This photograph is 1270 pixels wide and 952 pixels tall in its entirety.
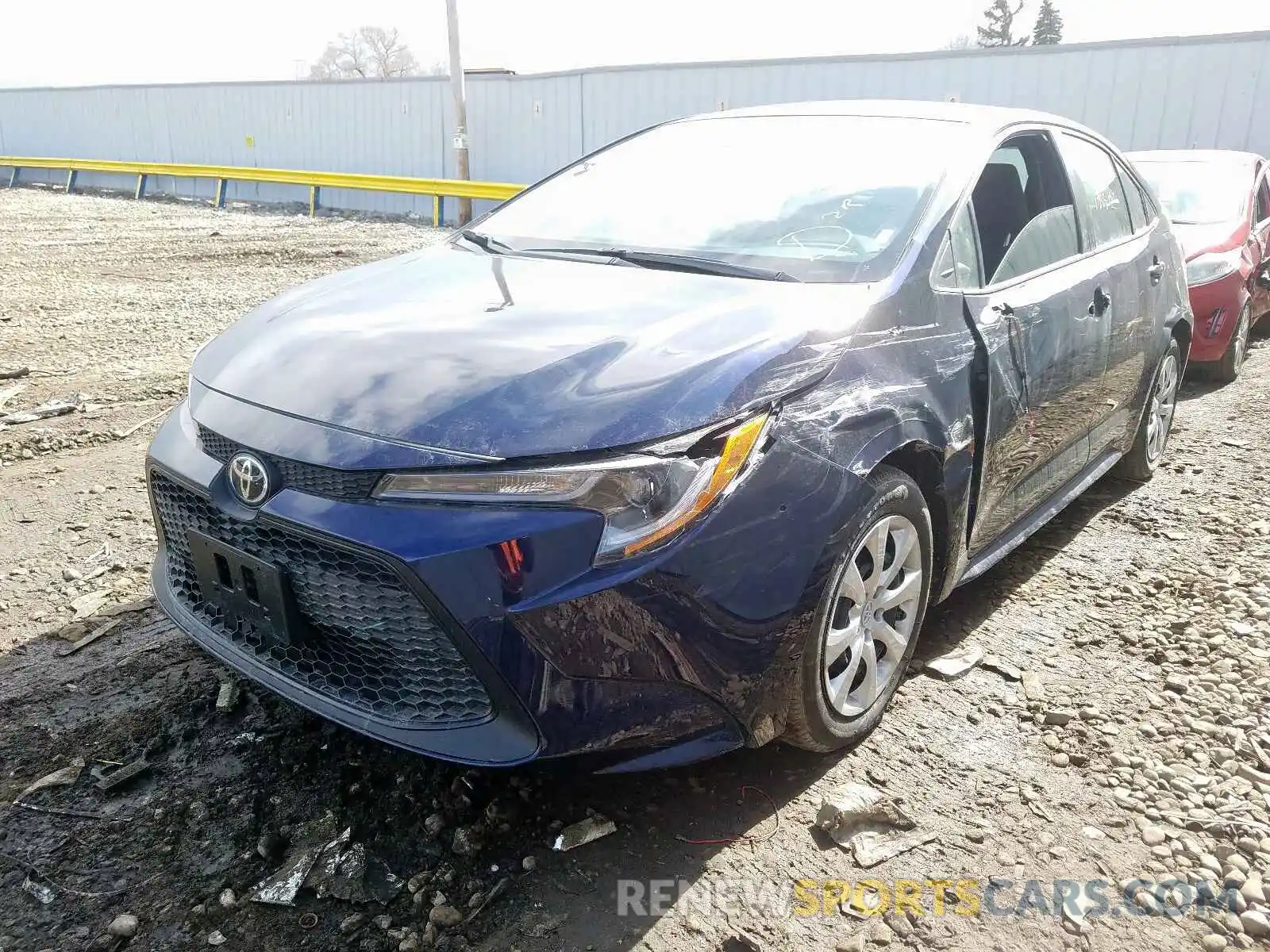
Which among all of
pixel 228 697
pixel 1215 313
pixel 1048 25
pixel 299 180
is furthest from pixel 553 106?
pixel 1048 25

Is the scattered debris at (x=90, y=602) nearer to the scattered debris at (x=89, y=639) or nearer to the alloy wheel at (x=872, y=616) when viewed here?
the scattered debris at (x=89, y=639)

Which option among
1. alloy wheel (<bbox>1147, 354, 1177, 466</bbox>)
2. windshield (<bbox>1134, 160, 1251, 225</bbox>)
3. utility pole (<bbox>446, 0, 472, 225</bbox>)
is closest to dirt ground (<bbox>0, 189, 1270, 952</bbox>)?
alloy wheel (<bbox>1147, 354, 1177, 466</bbox>)

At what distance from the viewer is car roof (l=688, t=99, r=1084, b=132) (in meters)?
3.34

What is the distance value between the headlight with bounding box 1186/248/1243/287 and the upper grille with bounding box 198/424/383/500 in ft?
19.3

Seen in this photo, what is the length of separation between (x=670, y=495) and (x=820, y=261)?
1.03 metres

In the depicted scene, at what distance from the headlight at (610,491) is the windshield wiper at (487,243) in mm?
1381

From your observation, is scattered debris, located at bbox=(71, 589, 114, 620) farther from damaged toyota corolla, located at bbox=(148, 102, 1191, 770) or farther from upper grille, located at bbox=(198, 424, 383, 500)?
upper grille, located at bbox=(198, 424, 383, 500)

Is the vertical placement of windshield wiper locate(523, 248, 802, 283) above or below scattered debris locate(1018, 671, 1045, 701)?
above

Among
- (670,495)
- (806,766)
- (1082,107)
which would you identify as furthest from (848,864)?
(1082,107)

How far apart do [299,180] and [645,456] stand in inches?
751

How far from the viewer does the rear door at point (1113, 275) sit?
369 centimetres

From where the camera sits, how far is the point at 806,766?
260 cm

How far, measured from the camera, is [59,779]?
251cm

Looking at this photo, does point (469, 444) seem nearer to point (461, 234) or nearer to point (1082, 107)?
point (461, 234)
